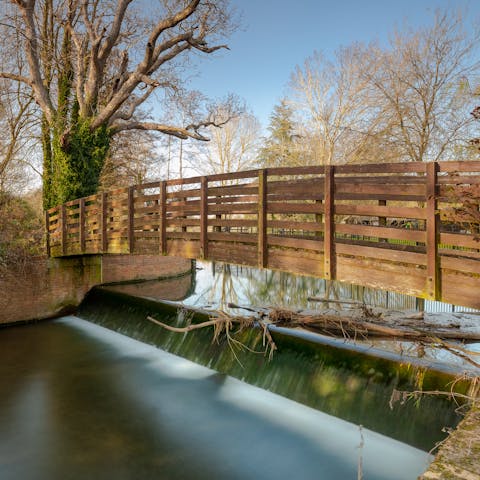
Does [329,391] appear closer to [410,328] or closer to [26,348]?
[410,328]

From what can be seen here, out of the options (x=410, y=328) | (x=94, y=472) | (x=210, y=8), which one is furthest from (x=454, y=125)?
(x=94, y=472)

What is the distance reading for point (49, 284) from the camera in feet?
42.4

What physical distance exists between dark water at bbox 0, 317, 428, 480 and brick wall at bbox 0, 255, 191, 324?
3.20 m

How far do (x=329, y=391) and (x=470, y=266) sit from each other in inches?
122

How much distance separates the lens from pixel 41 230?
15000 millimetres

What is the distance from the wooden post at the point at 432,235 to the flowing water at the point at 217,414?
5.95ft

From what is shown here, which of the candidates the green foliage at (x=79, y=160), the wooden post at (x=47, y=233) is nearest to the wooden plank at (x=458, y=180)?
the wooden post at (x=47, y=233)

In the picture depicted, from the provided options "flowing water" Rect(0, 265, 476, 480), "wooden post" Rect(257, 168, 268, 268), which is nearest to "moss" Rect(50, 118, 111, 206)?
"flowing water" Rect(0, 265, 476, 480)

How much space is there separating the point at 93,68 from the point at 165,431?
41.7 ft

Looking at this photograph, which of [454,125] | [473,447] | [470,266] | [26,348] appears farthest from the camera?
[454,125]

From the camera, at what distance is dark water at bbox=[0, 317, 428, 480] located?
5402 mm

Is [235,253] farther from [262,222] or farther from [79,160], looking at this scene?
[79,160]

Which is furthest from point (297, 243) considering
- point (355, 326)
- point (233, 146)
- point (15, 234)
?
point (233, 146)

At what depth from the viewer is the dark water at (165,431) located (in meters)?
5.40
